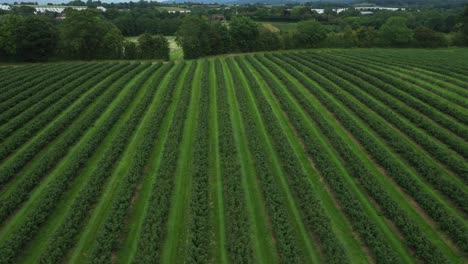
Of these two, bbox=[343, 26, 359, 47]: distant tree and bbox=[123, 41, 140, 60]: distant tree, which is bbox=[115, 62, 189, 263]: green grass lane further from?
bbox=[343, 26, 359, 47]: distant tree

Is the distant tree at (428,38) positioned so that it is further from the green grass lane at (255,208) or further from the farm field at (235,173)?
the green grass lane at (255,208)

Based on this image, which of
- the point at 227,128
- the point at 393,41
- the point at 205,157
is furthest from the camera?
the point at 393,41

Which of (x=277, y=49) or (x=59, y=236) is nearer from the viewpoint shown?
(x=59, y=236)

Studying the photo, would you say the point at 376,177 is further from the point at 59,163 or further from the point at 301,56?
the point at 301,56

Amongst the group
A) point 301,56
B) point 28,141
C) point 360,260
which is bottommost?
point 360,260

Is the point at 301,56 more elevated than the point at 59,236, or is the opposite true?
the point at 301,56

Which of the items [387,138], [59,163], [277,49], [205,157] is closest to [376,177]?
[387,138]

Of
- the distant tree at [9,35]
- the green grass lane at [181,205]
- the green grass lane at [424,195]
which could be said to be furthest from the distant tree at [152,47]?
the green grass lane at [424,195]

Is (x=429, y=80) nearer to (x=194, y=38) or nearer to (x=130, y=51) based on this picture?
(x=194, y=38)

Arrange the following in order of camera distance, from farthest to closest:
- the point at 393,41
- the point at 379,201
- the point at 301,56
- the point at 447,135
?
1. the point at 393,41
2. the point at 301,56
3. the point at 447,135
4. the point at 379,201
